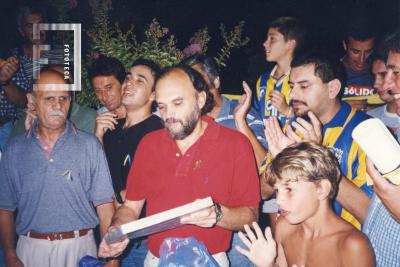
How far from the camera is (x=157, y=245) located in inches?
89.7

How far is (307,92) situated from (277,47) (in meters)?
1.28

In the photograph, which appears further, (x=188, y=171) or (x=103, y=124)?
(x=103, y=124)

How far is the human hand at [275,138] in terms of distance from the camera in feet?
7.57

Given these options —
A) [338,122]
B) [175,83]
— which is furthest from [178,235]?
[338,122]

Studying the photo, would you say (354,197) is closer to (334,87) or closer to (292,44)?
(334,87)

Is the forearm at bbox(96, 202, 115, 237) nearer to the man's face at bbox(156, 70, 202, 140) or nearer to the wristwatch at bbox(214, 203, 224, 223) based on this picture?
the man's face at bbox(156, 70, 202, 140)

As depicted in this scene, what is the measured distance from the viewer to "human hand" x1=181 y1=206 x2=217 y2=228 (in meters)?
1.89

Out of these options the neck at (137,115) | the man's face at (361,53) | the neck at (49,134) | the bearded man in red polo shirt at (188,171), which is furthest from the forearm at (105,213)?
the man's face at (361,53)

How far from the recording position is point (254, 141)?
2838 millimetres

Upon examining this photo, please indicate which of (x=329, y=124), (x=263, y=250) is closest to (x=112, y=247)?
(x=263, y=250)

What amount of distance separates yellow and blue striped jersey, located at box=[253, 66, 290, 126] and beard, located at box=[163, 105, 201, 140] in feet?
4.29

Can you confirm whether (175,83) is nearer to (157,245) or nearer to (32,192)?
(157,245)

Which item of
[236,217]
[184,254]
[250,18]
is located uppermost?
[250,18]

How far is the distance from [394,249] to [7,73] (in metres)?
3.20
